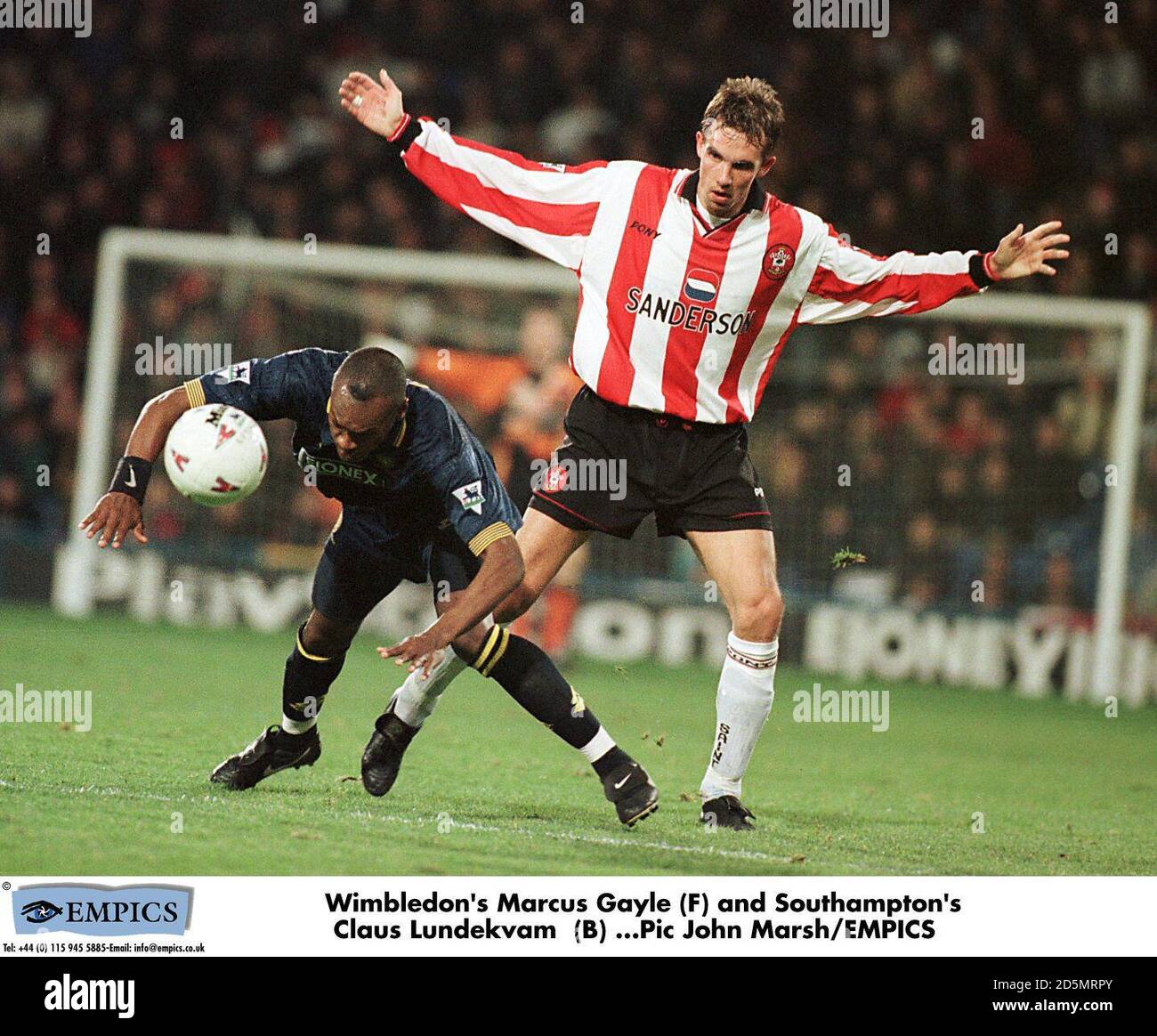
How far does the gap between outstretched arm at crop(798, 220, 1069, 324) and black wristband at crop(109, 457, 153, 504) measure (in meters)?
2.35

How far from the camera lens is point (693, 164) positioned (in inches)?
611

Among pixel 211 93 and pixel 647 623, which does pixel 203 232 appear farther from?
pixel 647 623

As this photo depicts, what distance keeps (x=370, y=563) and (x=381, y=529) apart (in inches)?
4.7

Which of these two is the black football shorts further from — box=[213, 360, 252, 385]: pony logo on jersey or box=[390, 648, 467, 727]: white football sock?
box=[213, 360, 252, 385]: pony logo on jersey

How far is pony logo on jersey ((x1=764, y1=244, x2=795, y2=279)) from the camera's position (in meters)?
5.69

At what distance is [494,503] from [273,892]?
151cm

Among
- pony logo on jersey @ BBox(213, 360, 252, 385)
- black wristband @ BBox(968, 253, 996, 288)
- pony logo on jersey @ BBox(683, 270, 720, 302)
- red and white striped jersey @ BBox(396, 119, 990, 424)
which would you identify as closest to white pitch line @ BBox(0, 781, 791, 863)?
pony logo on jersey @ BBox(213, 360, 252, 385)

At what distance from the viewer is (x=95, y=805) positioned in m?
A: 5.20

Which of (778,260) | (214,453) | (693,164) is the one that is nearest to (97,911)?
(214,453)

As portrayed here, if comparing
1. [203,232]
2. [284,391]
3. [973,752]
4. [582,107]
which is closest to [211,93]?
[203,232]

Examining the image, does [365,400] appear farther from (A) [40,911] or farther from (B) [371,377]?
(A) [40,911]

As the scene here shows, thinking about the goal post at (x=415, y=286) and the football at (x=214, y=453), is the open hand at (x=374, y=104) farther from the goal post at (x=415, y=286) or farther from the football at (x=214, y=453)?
the goal post at (x=415, y=286)

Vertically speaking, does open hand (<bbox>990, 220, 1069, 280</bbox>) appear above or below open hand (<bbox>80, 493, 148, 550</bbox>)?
above

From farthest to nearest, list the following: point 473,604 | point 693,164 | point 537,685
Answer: point 693,164
point 537,685
point 473,604
